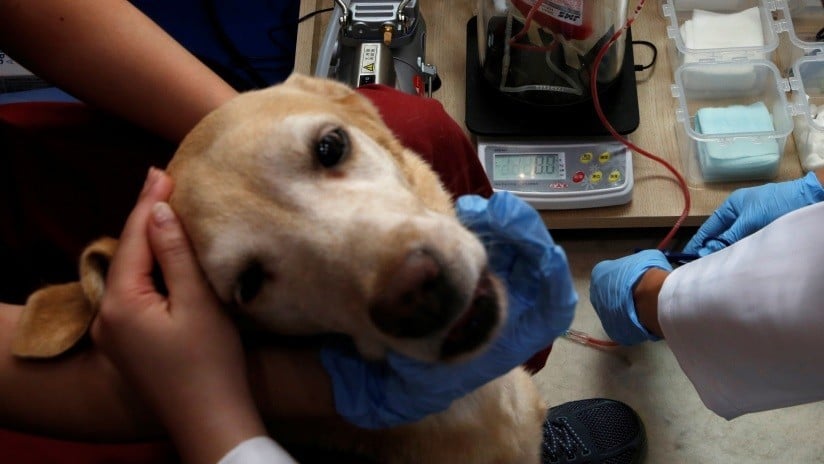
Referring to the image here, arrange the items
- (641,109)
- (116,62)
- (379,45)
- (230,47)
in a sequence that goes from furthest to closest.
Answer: (230,47) < (641,109) < (379,45) < (116,62)

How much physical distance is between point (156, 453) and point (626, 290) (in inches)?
41.8

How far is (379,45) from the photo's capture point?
6.12ft

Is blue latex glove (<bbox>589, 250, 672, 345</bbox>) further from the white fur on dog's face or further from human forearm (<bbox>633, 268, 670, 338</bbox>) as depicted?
the white fur on dog's face

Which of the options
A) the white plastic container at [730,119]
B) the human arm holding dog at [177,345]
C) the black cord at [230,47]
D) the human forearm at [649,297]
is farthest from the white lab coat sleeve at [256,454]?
the black cord at [230,47]

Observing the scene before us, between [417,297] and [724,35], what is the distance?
5.19 ft

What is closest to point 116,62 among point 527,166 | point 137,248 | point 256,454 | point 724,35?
point 137,248

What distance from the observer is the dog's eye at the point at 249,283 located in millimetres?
947

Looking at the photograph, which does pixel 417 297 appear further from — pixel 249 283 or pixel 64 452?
pixel 64 452

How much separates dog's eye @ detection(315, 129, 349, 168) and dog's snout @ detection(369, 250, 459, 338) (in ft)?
0.73

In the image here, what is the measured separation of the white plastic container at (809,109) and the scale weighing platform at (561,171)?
0.44m

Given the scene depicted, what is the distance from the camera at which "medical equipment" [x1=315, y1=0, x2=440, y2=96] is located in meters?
1.86

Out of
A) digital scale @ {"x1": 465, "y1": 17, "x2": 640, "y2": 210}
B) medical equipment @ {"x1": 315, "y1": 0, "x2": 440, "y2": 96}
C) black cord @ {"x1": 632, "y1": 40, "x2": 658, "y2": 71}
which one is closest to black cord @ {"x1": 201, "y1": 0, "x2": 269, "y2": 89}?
medical equipment @ {"x1": 315, "y1": 0, "x2": 440, "y2": 96}

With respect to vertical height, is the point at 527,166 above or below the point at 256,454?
below

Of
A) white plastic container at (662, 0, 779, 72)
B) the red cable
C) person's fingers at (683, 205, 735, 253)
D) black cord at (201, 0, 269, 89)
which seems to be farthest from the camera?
black cord at (201, 0, 269, 89)
